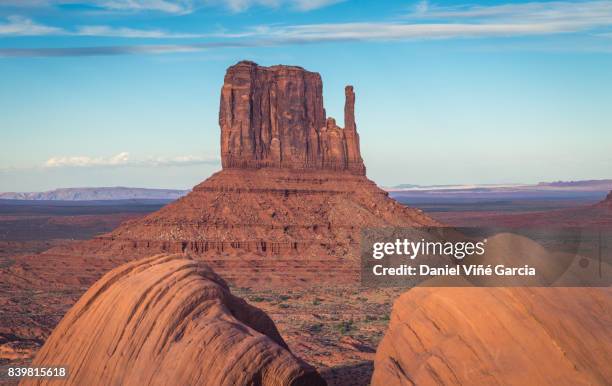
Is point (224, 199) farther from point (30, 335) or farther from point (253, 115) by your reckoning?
point (30, 335)

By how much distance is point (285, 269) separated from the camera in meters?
64.2

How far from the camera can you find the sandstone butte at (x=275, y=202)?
6769cm

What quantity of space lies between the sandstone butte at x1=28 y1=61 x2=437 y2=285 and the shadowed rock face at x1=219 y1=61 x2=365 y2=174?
0.11 meters

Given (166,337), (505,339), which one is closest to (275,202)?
(166,337)

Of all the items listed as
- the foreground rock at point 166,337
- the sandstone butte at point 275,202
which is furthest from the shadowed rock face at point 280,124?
the foreground rock at point 166,337

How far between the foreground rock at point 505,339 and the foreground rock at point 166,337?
2.11 m

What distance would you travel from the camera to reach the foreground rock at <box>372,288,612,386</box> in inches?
449

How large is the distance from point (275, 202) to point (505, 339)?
6418cm

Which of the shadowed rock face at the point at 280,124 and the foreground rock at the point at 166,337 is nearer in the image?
the foreground rock at the point at 166,337

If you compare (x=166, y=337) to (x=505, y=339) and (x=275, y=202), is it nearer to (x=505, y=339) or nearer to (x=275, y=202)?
(x=505, y=339)

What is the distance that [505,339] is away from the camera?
12062mm

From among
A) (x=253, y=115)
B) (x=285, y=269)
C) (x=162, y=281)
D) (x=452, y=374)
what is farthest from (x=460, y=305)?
(x=253, y=115)

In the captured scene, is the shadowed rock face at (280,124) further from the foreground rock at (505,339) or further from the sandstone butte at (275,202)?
the foreground rock at (505,339)

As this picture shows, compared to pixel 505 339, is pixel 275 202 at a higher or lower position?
higher
